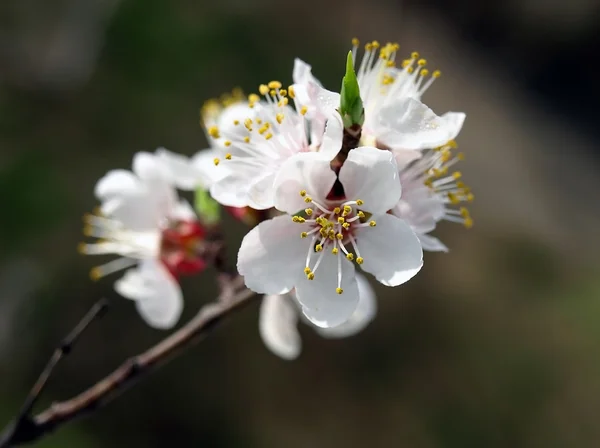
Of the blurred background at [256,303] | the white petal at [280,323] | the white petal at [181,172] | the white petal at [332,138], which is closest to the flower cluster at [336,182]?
the white petal at [332,138]

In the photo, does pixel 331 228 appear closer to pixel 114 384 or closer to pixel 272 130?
pixel 272 130

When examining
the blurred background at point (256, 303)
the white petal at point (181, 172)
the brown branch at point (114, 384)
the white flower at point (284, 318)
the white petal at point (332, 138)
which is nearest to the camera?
the white petal at point (332, 138)

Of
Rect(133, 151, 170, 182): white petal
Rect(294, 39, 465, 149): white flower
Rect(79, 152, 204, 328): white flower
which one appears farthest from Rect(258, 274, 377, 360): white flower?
Rect(294, 39, 465, 149): white flower

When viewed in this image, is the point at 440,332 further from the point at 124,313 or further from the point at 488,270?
the point at 124,313

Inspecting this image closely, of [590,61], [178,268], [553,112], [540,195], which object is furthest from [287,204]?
[590,61]

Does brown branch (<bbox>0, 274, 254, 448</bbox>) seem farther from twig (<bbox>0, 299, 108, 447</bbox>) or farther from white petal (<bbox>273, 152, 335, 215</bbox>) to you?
white petal (<bbox>273, 152, 335, 215</bbox>)

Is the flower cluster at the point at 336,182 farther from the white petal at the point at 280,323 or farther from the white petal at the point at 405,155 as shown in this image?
the white petal at the point at 280,323
